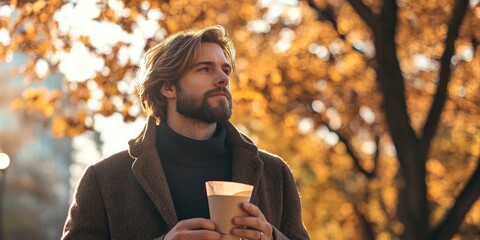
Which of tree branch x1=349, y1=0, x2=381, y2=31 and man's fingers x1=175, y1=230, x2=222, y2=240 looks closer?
man's fingers x1=175, y1=230, x2=222, y2=240

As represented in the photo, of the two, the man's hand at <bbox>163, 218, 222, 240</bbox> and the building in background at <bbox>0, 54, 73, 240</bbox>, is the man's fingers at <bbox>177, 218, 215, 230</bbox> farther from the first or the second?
the building in background at <bbox>0, 54, 73, 240</bbox>

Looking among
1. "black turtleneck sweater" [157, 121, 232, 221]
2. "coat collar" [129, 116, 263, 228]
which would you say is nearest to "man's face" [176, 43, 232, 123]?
"black turtleneck sweater" [157, 121, 232, 221]

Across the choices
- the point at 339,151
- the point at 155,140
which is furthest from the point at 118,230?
the point at 339,151

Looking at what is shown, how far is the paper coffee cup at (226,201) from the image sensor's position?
5301 mm

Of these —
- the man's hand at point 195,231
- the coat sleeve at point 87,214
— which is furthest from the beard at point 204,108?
the man's hand at point 195,231

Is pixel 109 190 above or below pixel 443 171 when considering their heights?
above

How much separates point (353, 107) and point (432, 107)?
21.7 ft

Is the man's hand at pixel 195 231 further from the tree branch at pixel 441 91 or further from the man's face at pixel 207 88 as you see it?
the tree branch at pixel 441 91

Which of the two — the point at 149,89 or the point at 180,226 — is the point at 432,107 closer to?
the point at 149,89

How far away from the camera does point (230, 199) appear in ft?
17.4

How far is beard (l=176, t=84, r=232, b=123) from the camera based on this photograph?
6.11m

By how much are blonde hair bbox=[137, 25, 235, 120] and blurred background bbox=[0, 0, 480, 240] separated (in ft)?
1.11

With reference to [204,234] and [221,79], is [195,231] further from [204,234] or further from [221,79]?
[221,79]

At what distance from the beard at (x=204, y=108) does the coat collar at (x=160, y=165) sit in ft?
0.90
